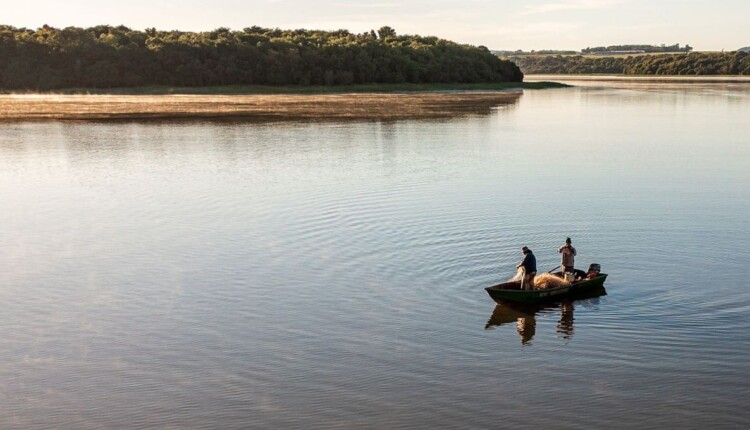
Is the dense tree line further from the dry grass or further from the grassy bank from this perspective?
the dry grass

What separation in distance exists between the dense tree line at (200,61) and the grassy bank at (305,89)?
4.40 feet

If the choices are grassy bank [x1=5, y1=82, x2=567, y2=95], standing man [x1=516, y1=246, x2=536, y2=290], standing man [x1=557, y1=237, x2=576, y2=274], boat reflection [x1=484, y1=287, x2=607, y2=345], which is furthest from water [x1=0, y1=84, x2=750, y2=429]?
grassy bank [x1=5, y1=82, x2=567, y2=95]

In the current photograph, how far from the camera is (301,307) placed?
68.6ft

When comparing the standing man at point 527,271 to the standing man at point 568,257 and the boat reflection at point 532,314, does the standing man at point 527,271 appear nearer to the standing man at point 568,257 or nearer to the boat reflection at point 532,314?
the boat reflection at point 532,314

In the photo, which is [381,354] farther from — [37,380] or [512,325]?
[37,380]

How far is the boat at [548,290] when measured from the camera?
20.7 m

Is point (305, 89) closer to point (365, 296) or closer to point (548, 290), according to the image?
point (365, 296)

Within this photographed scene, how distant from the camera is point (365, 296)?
21.8 m

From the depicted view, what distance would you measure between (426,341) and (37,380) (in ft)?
27.8

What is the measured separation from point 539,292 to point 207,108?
275 feet

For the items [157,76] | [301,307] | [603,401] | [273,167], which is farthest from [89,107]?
[603,401]

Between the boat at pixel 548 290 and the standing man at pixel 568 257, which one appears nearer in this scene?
the boat at pixel 548 290

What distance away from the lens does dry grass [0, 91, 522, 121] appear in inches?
3381

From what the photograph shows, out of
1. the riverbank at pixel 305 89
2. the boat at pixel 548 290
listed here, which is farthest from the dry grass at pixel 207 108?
the boat at pixel 548 290
